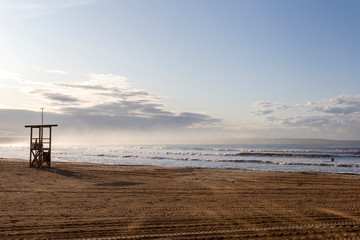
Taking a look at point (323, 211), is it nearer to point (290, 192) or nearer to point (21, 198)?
point (290, 192)

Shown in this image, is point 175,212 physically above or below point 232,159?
below

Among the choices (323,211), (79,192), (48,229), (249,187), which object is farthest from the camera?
(249,187)

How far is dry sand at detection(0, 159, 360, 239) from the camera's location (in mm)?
7309

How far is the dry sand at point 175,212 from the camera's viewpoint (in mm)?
7309

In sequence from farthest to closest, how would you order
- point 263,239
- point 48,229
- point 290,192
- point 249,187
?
point 249,187 < point 290,192 < point 48,229 < point 263,239

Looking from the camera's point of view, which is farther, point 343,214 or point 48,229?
point 343,214

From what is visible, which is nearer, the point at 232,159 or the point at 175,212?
the point at 175,212

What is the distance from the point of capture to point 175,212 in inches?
369

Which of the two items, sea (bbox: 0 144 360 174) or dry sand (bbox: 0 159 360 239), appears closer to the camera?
dry sand (bbox: 0 159 360 239)

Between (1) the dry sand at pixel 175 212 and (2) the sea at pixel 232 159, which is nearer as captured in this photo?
(1) the dry sand at pixel 175 212

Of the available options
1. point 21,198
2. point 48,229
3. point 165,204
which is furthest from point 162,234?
point 21,198

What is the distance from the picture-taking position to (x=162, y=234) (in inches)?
283

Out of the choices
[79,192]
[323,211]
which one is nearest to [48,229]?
[79,192]

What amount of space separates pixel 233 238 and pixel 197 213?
244 cm
